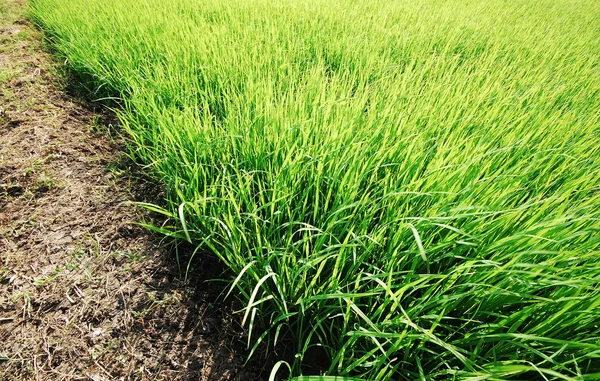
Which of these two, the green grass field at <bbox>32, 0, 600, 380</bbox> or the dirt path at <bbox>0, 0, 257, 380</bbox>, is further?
the dirt path at <bbox>0, 0, 257, 380</bbox>

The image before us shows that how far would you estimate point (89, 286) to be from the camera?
1039 mm

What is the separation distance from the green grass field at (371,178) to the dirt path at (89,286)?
143 millimetres

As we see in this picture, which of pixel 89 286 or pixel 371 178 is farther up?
pixel 371 178

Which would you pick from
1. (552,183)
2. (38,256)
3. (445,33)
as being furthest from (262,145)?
(445,33)

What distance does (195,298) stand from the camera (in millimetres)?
1026

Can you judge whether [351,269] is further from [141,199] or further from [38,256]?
[38,256]

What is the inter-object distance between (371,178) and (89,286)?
105 cm

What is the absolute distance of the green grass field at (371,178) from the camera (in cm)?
73

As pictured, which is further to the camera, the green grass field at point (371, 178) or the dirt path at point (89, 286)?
the dirt path at point (89, 286)

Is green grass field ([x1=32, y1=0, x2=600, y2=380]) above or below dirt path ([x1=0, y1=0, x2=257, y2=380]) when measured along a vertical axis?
above

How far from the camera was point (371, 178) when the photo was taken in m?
1.06

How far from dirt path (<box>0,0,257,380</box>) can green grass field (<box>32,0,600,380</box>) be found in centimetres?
14

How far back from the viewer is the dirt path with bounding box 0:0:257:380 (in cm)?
87

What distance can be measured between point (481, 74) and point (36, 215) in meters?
2.48
